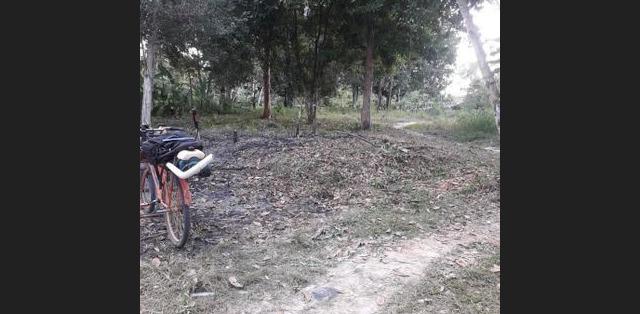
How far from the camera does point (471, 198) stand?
603 cm

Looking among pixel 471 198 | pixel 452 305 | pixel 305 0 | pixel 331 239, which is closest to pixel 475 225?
pixel 471 198

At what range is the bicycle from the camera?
371 centimetres

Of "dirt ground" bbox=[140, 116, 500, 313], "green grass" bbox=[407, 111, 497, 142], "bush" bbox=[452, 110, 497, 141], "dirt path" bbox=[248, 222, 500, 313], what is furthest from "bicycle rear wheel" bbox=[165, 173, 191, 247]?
"bush" bbox=[452, 110, 497, 141]

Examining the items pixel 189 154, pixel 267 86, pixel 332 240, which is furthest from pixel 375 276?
pixel 267 86

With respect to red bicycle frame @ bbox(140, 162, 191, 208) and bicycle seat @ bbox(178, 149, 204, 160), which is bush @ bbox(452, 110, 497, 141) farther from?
bicycle seat @ bbox(178, 149, 204, 160)

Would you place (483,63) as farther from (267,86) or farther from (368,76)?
(267,86)

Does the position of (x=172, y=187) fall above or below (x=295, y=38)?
below

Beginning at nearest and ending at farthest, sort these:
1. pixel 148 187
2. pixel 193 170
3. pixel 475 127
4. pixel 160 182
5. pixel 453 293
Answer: pixel 453 293 < pixel 193 170 < pixel 160 182 < pixel 148 187 < pixel 475 127

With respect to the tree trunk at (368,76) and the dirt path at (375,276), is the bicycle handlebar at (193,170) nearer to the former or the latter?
the dirt path at (375,276)

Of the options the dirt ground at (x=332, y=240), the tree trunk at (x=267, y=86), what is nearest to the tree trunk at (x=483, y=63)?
the dirt ground at (x=332, y=240)

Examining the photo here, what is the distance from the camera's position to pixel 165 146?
398 cm

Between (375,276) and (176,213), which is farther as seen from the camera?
(176,213)

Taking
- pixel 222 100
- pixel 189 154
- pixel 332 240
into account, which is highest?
pixel 222 100

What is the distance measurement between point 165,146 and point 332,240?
6.02ft
